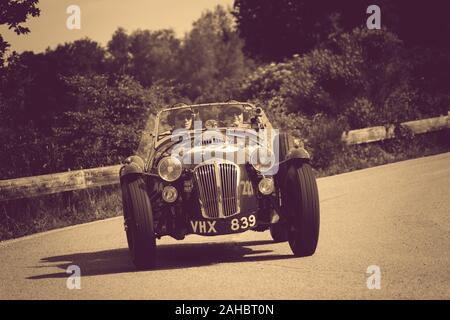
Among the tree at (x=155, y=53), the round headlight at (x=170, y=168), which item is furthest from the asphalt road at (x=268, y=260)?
the tree at (x=155, y=53)

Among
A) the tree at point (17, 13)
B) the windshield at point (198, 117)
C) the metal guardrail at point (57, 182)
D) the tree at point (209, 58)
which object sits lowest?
the metal guardrail at point (57, 182)

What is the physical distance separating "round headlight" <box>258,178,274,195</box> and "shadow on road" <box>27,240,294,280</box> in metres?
0.75

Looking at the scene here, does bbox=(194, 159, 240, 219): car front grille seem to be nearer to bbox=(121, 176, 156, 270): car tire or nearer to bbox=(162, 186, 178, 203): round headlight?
bbox=(162, 186, 178, 203): round headlight

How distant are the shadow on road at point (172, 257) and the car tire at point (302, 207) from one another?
0.34 metres

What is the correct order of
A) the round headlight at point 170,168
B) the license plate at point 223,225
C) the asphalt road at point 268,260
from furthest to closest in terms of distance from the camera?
the round headlight at point 170,168, the license plate at point 223,225, the asphalt road at point 268,260

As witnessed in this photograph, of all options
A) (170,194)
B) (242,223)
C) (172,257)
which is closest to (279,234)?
(172,257)

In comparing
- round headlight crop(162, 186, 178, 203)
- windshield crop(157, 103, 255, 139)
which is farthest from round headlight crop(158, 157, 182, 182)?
windshield crop(157, 103, 255, 139)

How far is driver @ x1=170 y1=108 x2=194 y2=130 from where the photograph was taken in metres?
11.0

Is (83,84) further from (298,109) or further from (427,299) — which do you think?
(427,299)

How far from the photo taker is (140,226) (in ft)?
30.2

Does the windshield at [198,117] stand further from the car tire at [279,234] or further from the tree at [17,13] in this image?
the tree at [17,13]

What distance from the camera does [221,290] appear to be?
778cm

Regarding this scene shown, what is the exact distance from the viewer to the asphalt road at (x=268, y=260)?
778 cm
